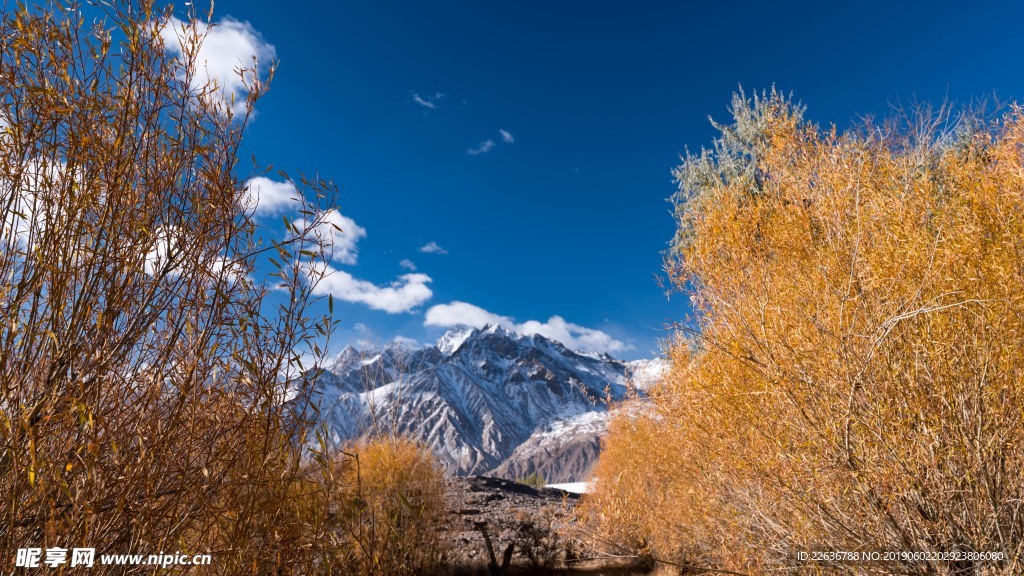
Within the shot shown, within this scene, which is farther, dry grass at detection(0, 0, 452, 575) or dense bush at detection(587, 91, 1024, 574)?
dense bush at detection(587, 91, 1024, 574)

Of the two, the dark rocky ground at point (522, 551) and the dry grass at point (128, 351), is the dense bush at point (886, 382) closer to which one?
the dry grass at point (128, 351)

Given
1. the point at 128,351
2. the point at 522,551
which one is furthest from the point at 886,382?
the point at 522,551

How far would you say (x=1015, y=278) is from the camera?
343 centimetres

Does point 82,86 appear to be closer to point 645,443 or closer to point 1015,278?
point 1015,278

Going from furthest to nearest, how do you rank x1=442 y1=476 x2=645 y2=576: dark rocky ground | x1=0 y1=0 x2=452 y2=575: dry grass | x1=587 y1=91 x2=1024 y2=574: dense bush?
x1=442 y1=476 x2=645 y2=576: dark rocky ground < x1=587 y1=91 x2=1024 y2=574: dense bush < x1=0 y1=0 x2=452 y2=575: dry grass

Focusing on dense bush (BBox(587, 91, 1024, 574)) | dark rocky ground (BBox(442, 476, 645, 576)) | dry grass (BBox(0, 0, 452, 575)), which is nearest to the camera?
dry grass (BBox(0, 0, 452, 575))

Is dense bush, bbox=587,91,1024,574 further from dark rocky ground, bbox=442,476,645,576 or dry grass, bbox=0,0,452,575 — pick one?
dark rocky ground, bbox=442,476,645,576

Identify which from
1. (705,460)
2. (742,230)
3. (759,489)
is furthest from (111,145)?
(742,230)

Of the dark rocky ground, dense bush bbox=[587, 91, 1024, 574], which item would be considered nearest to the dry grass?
dense bush bbox=[587, 91, 1024, 574]

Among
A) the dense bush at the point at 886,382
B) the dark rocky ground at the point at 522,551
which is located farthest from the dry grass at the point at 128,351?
the dark rocky ground at the point at 522,551

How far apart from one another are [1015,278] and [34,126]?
5800 mm

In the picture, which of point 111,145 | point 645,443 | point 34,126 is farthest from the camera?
point 645,443

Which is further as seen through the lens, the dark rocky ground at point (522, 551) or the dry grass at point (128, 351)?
the dark rocky ground at point (522, 551)

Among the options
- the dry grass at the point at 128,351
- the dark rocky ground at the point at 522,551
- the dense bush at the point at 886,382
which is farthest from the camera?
the dark rocky ground at the point at 522,551
